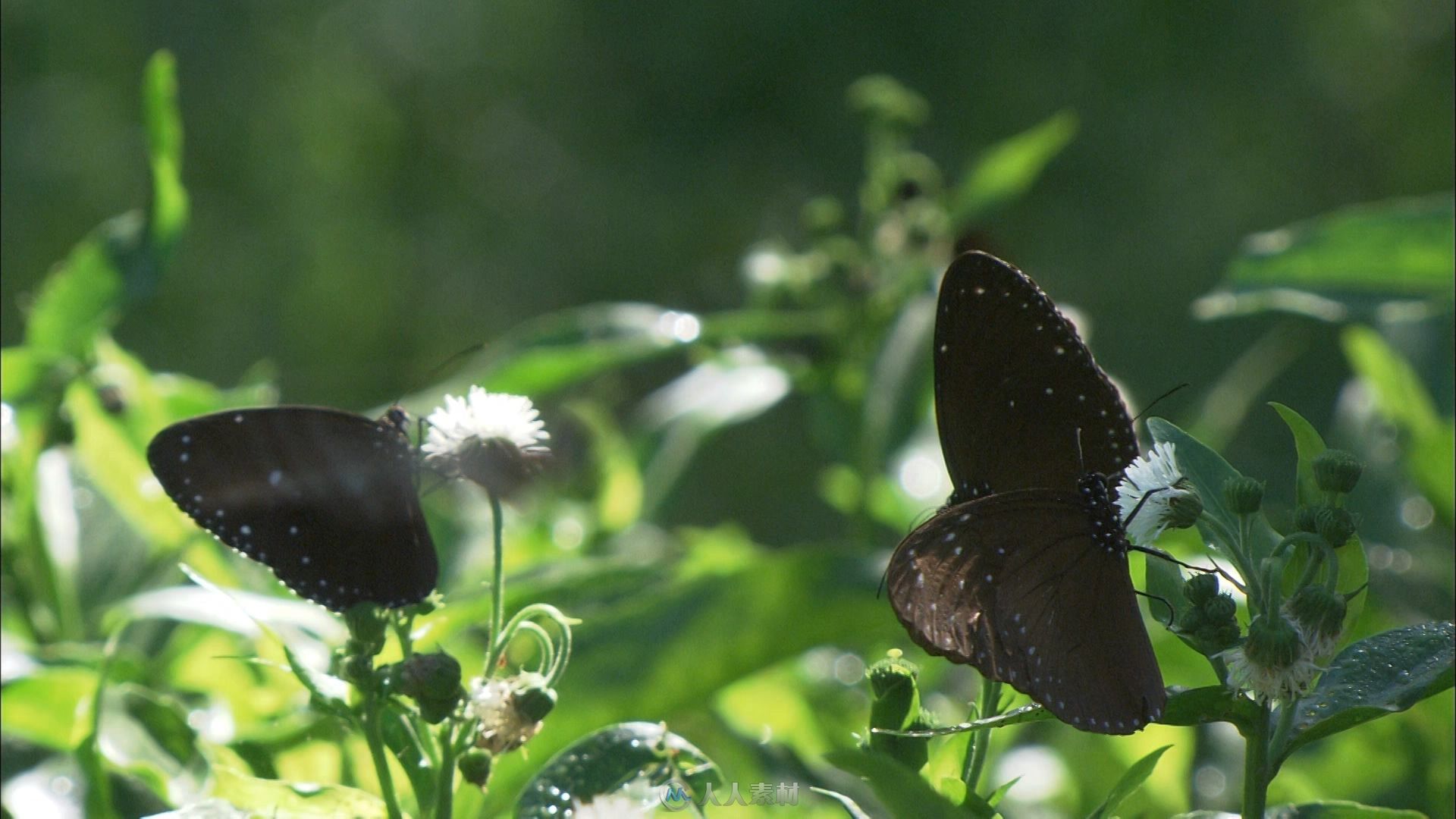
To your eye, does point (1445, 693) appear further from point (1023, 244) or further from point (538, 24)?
point (538, 24)

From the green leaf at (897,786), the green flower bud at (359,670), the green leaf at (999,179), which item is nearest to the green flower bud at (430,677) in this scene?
the green flower bud at (359,670)

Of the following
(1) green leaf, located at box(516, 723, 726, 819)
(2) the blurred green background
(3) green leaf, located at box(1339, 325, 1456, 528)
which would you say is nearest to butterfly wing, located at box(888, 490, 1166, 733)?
(1) green leaf, located at box(516, 723, 726, 819)

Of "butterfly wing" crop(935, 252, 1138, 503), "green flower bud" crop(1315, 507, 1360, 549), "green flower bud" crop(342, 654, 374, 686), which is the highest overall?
"butterfly wing" crop(935, 252, 1138, 503)

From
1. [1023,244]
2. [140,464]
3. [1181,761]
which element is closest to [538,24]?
[1023,244]

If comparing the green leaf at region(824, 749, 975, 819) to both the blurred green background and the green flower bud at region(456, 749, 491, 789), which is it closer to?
the green flower bud at region(456, 749, 491, 789)

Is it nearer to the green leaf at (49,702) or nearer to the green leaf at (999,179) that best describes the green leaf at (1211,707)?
the green leaf at (49,702)
